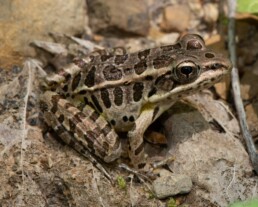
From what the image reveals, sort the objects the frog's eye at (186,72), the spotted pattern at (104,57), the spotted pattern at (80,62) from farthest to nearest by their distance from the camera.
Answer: the spotted pattern at (80,62), the spotted pattern at (104,57), the frog's eye at (186,72)

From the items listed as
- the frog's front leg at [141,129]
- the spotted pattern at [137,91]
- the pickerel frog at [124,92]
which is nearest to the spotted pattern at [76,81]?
the pickerel frog at [124,92]

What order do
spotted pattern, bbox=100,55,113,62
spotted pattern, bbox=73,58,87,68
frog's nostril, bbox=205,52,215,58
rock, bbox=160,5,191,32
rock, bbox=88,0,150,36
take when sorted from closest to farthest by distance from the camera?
frog's nostril, bbox=205,52,215,58, spotted pattern, bbox=100,55,113,62, spotted pattern, bbox=73,58,87,68, rock, bbox=88,0,150,36, rock, bbox=160,5,191,32

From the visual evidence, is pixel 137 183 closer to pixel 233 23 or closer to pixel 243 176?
pixel 243 176

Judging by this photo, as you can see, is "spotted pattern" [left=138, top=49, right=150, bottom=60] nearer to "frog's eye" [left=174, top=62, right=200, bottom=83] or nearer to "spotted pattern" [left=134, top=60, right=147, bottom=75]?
"spotted pattern" [left=134, top=60, right=147, bottom=75]

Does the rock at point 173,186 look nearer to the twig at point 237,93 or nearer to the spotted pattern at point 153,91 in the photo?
the twig at point 237,93

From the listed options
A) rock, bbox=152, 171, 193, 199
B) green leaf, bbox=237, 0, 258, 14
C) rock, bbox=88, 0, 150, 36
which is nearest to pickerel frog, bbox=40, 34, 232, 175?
rock, bbox=152, 171, 193, 199

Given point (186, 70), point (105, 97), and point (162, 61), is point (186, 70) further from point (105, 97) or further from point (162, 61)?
point (105, 97)

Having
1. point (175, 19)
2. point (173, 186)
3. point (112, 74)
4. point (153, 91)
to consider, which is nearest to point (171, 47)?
point (153, 91)
